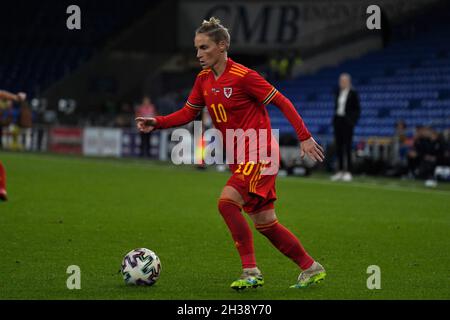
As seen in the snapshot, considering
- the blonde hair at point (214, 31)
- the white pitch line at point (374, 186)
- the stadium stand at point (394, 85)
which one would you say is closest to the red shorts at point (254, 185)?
the blonde hair at point (214, 31)

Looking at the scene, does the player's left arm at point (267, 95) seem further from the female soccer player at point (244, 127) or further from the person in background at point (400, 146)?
the person in background at point (400, 146)

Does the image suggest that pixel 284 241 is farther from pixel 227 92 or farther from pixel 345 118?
pixel 345 118

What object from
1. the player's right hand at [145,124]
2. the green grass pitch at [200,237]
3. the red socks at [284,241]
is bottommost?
the green grass pitch at [200,237]

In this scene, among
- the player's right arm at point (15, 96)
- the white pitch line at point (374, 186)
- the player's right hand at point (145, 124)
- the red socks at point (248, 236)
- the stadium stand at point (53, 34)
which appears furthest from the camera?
the stadium stand at point (53, 34)

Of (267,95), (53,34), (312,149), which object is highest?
(53,34)

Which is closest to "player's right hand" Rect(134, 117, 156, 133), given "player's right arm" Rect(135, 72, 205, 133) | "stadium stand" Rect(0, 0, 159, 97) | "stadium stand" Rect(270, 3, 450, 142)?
"player's right arm" Rect(135, 72, 205, 133)

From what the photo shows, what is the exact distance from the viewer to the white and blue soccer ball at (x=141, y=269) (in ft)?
24.6

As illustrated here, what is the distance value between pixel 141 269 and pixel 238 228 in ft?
2.63

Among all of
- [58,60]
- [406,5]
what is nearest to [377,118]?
[406,5]

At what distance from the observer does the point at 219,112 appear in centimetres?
754

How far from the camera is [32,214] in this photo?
13016 millimetres

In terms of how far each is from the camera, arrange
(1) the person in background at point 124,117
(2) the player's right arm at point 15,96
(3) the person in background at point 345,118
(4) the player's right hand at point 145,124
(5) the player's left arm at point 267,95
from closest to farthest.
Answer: (5) the player's left arm at point 267,95 < (4) the player's right hand at point 145,124 < (2) the player's right arm at point 15,96 < (3) the person in background at point 345,118 < (1) the person in background at point 124,117

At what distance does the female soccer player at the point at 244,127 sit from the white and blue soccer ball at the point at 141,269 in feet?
2.17

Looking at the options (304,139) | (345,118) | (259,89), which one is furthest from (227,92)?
(345,118)
